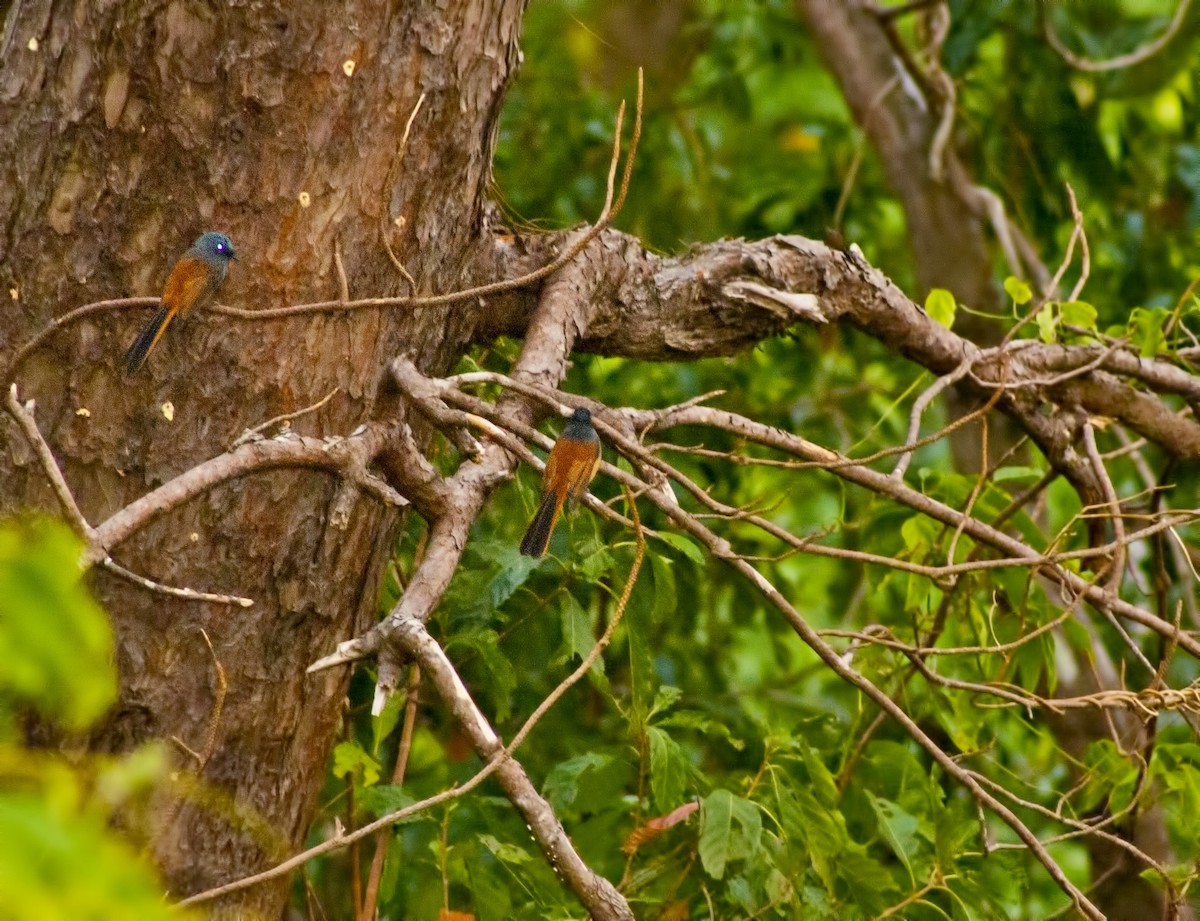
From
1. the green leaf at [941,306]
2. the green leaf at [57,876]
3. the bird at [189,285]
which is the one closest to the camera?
the green leaf at [57,876]

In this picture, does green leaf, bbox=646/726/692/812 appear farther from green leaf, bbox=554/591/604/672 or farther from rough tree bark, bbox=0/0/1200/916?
rough tree bark, bbox=0/0/1200/916

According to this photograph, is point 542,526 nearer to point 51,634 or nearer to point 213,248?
point 213,248

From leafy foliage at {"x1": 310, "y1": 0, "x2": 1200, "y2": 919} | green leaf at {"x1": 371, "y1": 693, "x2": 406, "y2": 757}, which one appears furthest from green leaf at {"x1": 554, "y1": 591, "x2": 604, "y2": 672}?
green leaf at {"x1": 371, "y1": 693, "x2": 406, "y2": 757}

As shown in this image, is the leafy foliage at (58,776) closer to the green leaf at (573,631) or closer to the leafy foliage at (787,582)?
the leafy foliage at (787,582)

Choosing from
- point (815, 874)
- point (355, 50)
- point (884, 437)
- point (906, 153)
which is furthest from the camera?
point (906, 153)

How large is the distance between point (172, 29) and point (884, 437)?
2952 mm

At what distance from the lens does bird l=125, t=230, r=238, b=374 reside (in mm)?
1618

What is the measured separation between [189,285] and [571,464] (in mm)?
530

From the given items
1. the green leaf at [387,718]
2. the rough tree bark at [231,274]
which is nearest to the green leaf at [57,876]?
the rough tree bark at [231,274]

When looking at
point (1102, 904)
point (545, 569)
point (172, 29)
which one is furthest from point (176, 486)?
point (1102, 904)

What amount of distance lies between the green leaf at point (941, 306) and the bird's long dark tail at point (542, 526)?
46.7 inches

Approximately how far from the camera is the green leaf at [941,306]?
8.83 feet

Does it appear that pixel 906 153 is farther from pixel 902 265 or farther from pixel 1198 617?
pixel 1198 617

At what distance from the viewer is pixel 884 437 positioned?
4.18 meters
